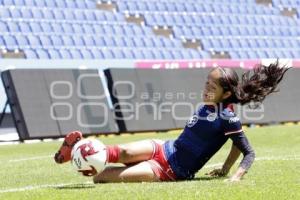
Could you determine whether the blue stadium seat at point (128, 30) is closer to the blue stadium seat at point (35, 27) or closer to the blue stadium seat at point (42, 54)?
the blue stadium seat at point (35, 27)

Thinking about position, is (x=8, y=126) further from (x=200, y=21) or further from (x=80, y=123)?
(x=200, y=21)

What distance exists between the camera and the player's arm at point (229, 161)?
733cm

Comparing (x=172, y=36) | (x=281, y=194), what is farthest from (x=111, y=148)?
(x=172, y=36)

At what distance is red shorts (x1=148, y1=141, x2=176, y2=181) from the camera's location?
7035 millimetres

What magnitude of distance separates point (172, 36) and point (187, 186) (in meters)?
31.6

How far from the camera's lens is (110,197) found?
564 centimetres

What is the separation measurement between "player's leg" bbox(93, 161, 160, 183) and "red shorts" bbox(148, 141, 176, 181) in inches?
1.9

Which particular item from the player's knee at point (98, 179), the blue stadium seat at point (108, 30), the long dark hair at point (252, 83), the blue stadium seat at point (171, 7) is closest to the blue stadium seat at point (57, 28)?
the blue stadium seat at point (108, 30)

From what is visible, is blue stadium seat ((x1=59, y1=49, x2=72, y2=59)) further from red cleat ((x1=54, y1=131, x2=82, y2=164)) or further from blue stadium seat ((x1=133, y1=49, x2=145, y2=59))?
red cleat ((x1=54, y1=131, x2=82, y2=164))

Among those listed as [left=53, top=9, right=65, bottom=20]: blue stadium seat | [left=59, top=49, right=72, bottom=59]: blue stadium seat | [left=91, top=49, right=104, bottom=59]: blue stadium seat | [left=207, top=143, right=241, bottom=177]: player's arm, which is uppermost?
[left=207, top=143, right=241, bottom=177]: player's arm

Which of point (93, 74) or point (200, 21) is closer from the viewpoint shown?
point (93, 74)

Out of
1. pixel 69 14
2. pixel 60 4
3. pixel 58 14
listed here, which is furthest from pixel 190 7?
pixel 58 14

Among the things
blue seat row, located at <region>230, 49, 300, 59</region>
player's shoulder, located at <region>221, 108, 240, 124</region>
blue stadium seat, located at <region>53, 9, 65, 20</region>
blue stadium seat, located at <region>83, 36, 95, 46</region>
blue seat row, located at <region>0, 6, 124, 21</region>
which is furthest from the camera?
blue seat row, located at <region>230, 49, 300, 59</region>

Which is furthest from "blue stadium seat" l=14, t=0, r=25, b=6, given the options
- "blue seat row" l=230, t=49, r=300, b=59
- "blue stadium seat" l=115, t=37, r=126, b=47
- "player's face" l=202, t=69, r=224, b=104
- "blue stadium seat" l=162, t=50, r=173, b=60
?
"player's face" l=202, t=69, r=224, b=104
